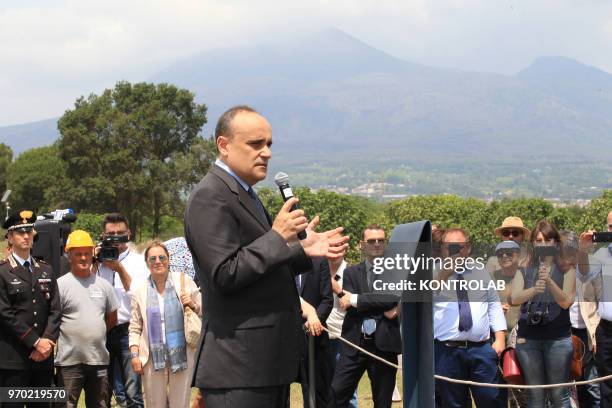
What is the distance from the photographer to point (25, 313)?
7.30m

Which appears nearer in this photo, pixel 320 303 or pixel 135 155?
pixel 320 303

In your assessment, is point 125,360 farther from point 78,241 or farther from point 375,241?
point 375,241

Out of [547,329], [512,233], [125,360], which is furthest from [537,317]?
[125,360]

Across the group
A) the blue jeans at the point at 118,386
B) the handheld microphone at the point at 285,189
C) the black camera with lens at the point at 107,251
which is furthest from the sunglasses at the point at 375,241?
the handheld microphone at the point at 285,189

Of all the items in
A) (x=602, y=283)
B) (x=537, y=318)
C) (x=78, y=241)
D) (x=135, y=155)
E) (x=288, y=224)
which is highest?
(x=288, y=224)

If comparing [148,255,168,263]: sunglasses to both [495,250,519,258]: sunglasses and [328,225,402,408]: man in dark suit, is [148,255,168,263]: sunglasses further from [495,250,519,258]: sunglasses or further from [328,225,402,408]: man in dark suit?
[495,250,519,258]: sunglasses

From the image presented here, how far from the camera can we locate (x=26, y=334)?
7211 millimetres

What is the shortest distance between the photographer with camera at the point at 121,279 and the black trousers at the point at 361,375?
185cm

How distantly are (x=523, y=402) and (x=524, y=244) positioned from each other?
5.10 feet

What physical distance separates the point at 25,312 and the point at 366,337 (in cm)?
298

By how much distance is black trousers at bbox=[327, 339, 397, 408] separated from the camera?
8062 mm

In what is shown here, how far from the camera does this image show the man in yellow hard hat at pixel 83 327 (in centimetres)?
770

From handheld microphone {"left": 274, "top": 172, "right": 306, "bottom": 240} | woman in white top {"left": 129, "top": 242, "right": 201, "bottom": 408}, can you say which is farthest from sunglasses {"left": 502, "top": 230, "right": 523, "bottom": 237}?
handheld microphone {"left": 274, "top": 172, "right": 306, "bottom": 240}

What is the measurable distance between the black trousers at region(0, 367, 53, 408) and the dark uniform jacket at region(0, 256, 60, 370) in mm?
53
